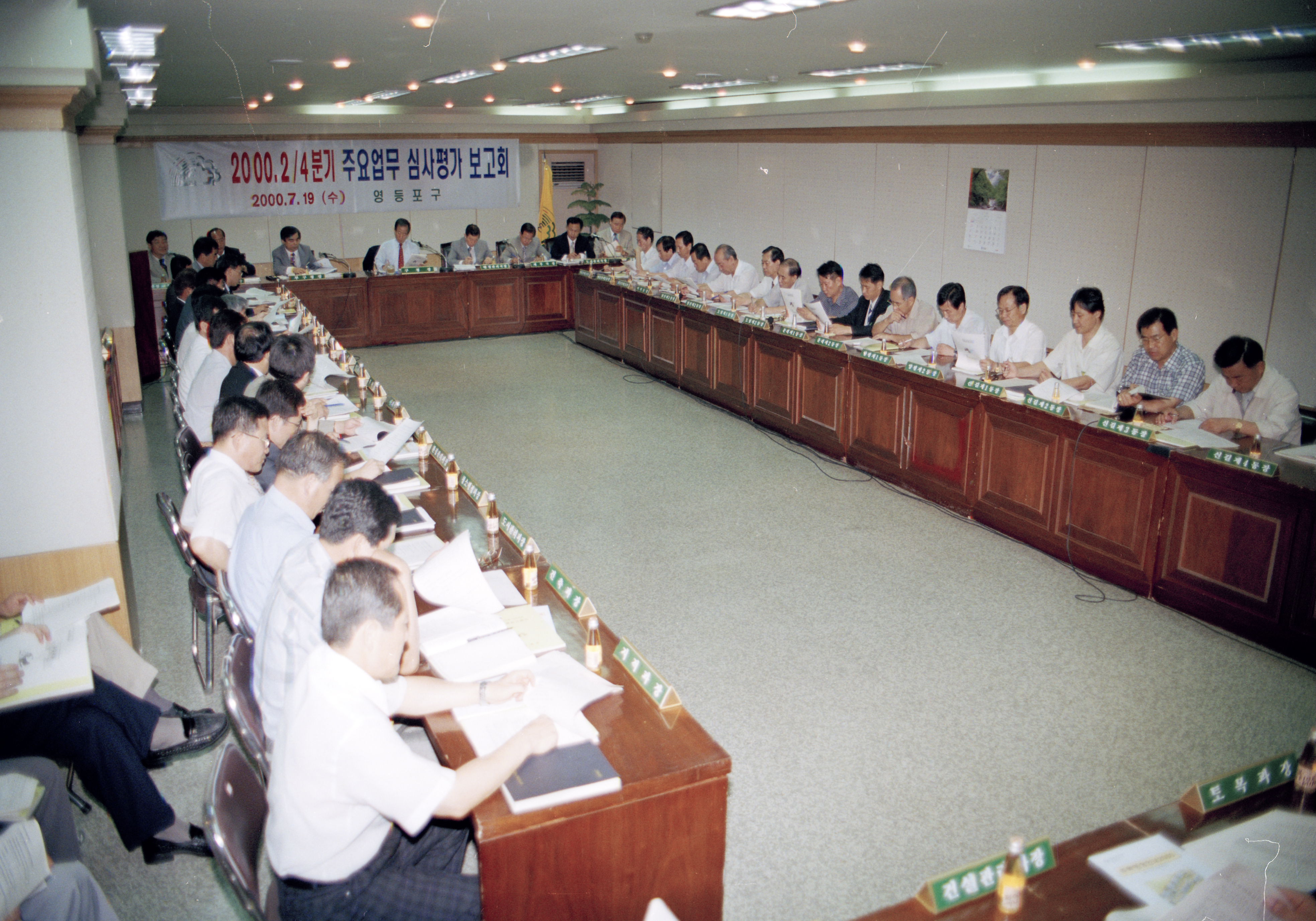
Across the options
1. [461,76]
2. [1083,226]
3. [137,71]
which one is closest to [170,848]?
[137,71]

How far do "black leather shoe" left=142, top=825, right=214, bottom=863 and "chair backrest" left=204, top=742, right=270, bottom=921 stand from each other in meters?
0.90

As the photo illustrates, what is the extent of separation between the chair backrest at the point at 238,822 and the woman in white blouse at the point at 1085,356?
4742mm

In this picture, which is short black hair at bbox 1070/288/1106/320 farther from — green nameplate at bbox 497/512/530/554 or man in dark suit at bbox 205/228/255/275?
man in dark suit at bbox 205/228/255/275

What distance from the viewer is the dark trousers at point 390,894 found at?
2.01 m

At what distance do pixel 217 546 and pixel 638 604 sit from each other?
199 centimetres

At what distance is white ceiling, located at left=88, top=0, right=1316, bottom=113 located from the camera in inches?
157

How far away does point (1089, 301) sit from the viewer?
17.7 feet

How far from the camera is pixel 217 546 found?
11.0 ft

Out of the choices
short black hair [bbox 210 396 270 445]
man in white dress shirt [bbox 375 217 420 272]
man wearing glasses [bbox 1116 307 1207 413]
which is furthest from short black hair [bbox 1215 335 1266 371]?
man in white dress shirt [bbox 375 217 420 272]

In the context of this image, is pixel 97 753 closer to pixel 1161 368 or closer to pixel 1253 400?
pixel 1253 400

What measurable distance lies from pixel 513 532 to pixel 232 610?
3.24 feet

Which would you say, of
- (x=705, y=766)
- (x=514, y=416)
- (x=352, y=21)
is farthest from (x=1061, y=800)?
(x=514, y=416)

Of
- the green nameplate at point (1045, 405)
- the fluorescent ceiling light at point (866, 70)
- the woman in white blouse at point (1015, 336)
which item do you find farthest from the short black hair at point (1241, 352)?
the fluorescent ceiling light at point (866, 70)

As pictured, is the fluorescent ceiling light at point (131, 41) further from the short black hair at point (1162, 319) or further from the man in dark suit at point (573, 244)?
the man in dark suit at point (573, 244)
